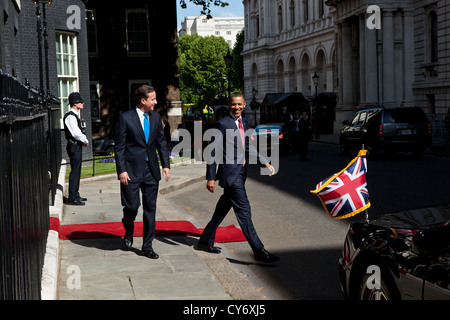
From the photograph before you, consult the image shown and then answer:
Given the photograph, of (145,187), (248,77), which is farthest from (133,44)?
(248,77)

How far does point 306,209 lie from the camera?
39.2ft

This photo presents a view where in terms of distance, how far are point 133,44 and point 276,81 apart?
50.3 meters

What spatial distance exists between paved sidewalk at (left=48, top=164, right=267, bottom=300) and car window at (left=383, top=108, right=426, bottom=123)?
52.5ft

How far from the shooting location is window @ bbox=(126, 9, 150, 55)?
32.5m

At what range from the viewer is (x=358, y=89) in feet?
155

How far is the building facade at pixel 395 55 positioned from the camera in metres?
35.7

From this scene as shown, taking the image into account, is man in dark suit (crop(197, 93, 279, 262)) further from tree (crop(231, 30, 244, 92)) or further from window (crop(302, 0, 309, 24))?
A: tree (crop(231, 30, 244, 92))

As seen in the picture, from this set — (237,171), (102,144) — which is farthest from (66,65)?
(237,171)

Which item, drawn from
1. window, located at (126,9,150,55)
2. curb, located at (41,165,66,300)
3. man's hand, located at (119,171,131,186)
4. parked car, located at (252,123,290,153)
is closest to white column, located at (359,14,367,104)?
window, located at (126,9,150,55)

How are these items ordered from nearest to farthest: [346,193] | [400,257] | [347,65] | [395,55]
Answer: [400,257] → [346,193] → [395,55] → [347,65]

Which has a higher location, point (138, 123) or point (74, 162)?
point (138, 123)

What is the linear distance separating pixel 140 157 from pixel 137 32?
1023 inches

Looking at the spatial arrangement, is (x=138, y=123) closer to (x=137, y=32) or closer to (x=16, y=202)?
(x=16, y=202)
